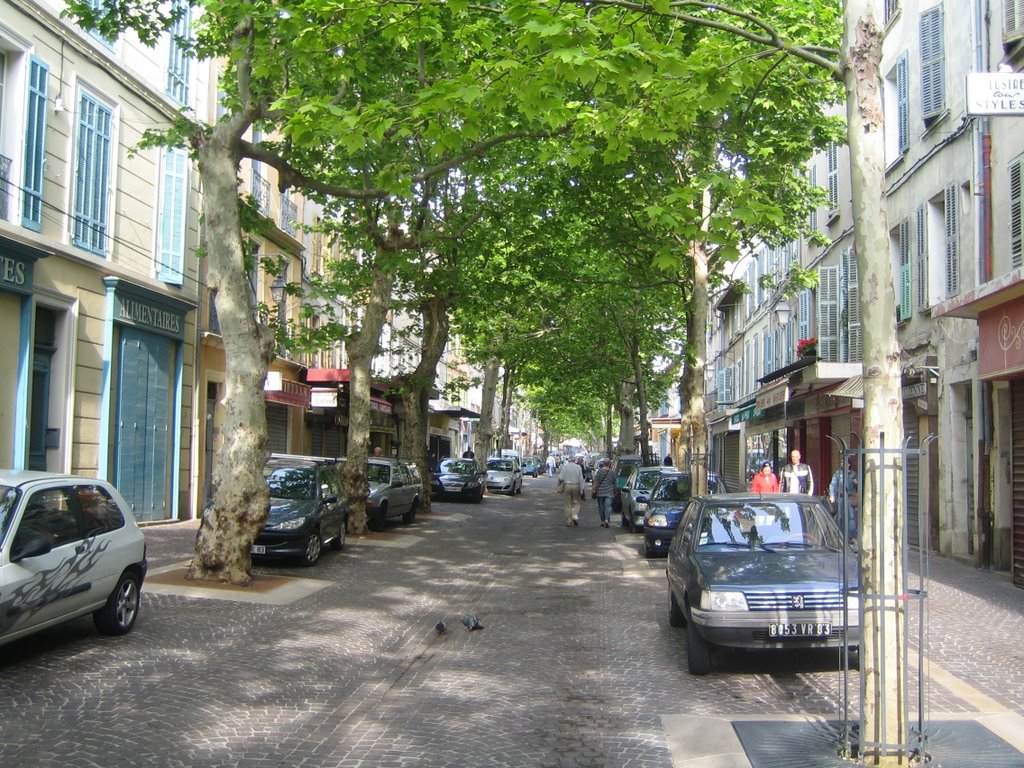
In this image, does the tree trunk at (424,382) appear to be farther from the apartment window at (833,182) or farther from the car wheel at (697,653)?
the car wheel at (697,653)

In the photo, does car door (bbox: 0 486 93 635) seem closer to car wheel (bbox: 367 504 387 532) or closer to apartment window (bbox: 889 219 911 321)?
car wheel (bbox: 367 504 387 532)

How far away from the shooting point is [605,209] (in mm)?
18172

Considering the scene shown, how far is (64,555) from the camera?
7586 mm

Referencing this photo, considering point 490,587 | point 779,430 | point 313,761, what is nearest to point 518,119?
point 490,587

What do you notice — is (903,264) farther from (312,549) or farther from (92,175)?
(92,175)

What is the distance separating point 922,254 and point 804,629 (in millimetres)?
12343

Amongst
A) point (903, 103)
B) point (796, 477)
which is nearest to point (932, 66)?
point (903, 103)

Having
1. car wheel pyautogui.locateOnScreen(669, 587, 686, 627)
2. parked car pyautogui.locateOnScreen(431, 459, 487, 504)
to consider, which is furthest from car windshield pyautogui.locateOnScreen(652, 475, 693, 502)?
parked car pyautogui.locateOnScreen(431, 459, 487, 504)

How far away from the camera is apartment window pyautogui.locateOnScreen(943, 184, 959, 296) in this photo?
1593 cm

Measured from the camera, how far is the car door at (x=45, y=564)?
687cm

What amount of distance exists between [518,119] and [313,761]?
961 cm

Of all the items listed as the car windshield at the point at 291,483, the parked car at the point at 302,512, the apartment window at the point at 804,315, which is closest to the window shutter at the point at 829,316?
the apartment window at the point at 804,315

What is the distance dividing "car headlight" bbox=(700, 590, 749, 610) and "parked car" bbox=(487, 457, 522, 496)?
34.3 m

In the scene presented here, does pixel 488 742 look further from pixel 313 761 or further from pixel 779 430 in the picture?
pixel 779 430
